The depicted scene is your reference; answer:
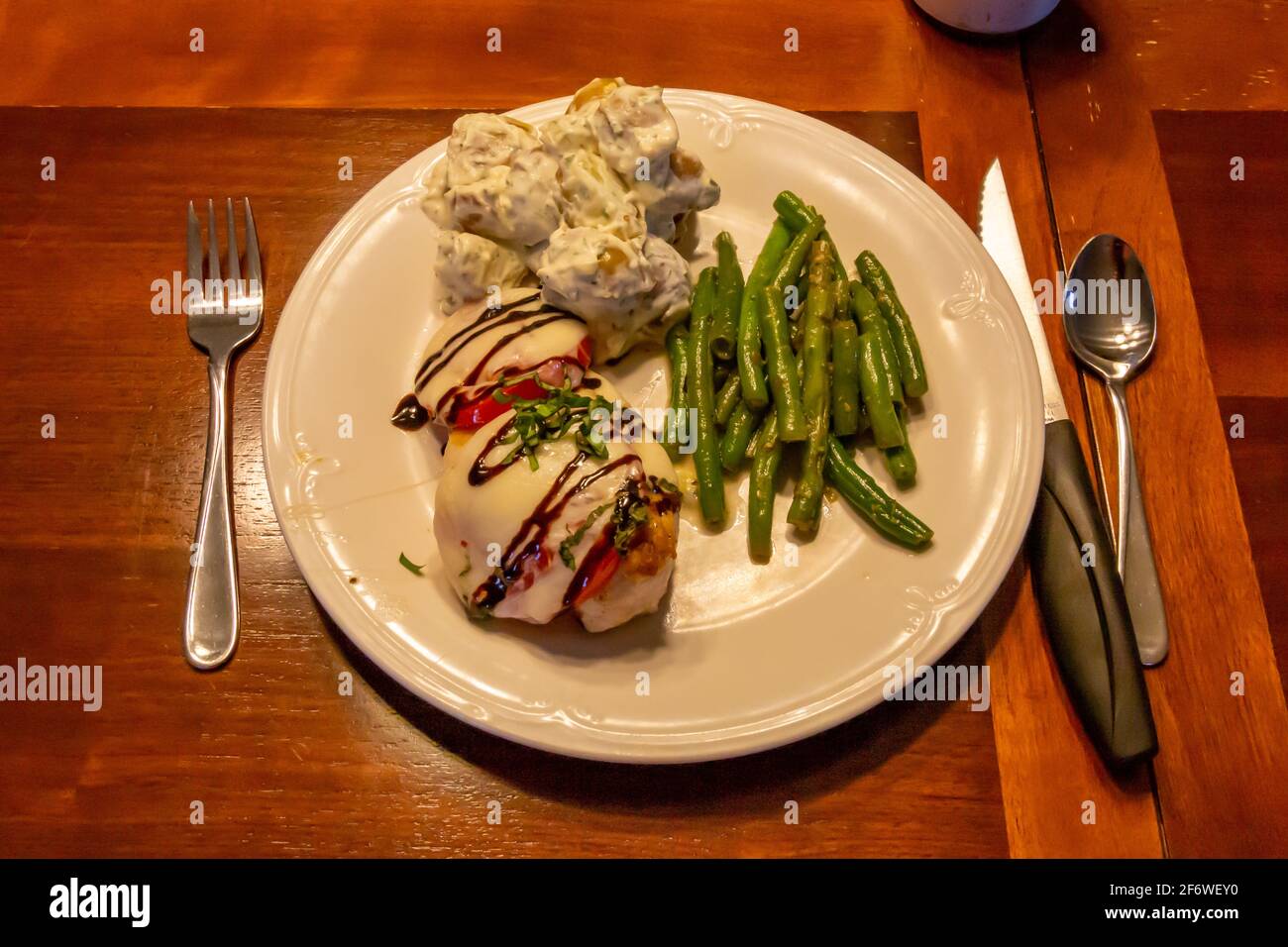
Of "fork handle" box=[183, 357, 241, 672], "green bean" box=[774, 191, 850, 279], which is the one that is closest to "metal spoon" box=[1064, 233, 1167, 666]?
"green bean" box=[774, 191, 850, 279]

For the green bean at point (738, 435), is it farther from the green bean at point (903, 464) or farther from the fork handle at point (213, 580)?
the fork handle at point (213, 580)

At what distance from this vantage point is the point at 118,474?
7.41 feet

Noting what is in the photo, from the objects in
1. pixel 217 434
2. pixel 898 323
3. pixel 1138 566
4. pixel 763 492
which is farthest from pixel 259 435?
pixel 1138 566

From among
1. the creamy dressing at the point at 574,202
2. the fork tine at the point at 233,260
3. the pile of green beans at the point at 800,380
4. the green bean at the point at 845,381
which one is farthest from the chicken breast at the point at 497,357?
the fork tine at the point at 233,260

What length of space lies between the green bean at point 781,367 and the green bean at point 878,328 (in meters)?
0.18

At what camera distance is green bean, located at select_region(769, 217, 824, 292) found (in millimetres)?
2299

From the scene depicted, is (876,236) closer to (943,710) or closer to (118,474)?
(943,710)

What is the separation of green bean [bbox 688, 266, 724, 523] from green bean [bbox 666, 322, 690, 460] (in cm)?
1

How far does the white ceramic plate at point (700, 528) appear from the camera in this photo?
1.82 metres

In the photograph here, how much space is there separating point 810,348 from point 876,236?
1.47ft

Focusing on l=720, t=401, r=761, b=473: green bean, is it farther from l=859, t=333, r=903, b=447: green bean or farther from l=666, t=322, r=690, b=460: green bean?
l=859, t=333, r=903, b=447: green bean

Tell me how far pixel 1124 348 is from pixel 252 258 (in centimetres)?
230

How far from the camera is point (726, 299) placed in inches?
90.7

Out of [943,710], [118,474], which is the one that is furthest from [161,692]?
[943,710]
